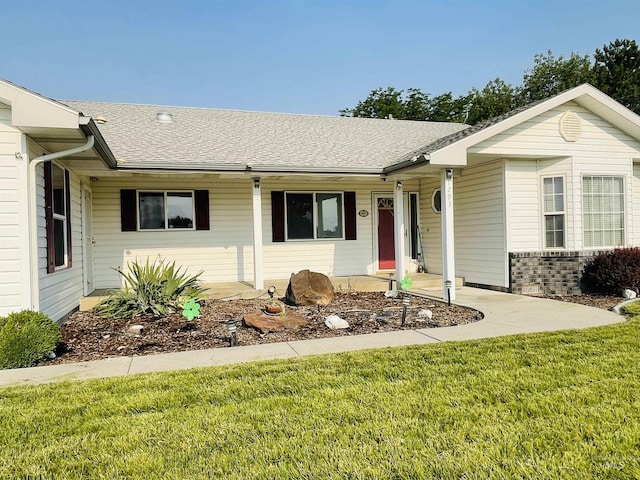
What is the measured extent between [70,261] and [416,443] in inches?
290

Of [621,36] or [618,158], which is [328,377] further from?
[621,36]

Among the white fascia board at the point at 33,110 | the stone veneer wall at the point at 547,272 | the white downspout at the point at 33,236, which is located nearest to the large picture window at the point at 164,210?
the white downspout at the point at 33,236

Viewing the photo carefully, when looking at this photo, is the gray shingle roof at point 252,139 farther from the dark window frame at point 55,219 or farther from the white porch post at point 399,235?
the dark window frame at point 55,219

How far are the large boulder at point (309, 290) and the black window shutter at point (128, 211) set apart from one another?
464 cm

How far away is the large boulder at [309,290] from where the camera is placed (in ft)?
26.7

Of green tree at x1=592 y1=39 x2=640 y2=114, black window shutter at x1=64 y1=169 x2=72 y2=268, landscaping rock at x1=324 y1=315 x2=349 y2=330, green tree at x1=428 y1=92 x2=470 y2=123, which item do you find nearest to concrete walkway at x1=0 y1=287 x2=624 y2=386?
landscaping rock at x1=324 y1=315 x2=349 y2=330

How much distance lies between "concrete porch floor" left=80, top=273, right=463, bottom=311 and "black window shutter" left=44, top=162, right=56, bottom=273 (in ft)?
6.35

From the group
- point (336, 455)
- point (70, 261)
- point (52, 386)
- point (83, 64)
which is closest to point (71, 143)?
point (70, 261)

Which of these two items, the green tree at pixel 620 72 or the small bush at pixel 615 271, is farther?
the green tree at pixel 620 72

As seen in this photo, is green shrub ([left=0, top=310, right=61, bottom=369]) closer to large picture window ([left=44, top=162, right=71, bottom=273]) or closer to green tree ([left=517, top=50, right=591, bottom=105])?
large picture window ([left=44, top=162, right=71, bottom=273])

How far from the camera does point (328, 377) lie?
13.5 ft

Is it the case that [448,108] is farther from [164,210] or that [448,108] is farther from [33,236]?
[33,236]

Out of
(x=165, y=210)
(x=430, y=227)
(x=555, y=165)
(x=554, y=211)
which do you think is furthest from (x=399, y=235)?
(x=165, y=210)

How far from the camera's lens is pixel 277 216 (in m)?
11.4
